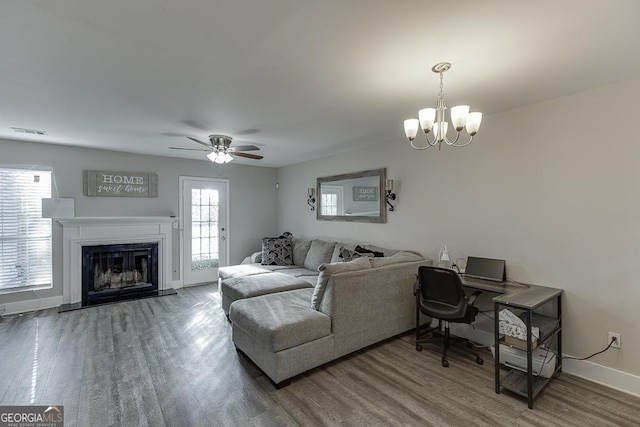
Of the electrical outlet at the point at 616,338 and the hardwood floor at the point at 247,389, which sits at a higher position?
the electrical outlet at the point at 616,338

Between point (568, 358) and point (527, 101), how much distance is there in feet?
7.86

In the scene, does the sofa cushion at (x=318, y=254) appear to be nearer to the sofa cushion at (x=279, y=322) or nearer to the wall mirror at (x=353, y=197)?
the wall mirror at (x=353, y=197)

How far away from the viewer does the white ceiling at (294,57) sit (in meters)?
1.49

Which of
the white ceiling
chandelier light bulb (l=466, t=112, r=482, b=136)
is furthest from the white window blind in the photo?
chandelier light bulb (l=466, t=112, r=482, b=136)

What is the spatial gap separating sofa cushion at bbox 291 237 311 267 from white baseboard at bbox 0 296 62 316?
3.66m

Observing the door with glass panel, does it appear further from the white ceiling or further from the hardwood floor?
the white ceiling

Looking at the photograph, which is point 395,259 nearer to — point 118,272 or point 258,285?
point 258,285

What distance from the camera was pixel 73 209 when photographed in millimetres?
4492

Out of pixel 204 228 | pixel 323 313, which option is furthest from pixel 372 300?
pixel 204 228

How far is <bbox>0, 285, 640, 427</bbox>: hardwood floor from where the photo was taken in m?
2.05

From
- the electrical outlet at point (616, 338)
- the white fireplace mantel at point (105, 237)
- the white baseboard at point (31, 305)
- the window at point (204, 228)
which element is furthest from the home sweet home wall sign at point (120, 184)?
the electrical outlet at point (616, 338)

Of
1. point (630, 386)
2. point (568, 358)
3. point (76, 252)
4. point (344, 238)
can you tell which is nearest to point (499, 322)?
point (568, 358)

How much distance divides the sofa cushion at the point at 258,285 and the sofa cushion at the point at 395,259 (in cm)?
121

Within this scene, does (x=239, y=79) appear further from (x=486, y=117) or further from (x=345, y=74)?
(x=486, y=117)
